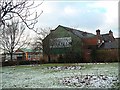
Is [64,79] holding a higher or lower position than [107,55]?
lower

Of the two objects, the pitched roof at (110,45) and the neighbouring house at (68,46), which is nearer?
the neighbouring house at (68,46)

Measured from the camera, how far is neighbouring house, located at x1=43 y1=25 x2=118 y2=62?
150 ft

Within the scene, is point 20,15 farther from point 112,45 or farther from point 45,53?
point 112,45

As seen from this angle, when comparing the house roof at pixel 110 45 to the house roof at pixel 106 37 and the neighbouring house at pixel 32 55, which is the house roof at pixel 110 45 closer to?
the house roof at pixel 106 37

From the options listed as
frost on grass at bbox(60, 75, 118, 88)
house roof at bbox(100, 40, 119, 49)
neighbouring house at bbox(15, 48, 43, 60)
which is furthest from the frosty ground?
house roof at bbox(100, 40, 119, 49)

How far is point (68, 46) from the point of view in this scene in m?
49.3

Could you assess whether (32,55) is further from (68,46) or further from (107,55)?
(107,55)

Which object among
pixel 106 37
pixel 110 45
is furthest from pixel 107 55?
pixel 106 37

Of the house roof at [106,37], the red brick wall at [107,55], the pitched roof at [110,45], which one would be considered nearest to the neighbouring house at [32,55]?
the red brick wall at [107,55]

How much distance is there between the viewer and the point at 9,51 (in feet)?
159

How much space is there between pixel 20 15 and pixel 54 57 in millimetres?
45809

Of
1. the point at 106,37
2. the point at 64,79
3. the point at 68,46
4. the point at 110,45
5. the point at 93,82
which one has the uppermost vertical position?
the point at 106,37

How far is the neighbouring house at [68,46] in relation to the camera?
150 feet

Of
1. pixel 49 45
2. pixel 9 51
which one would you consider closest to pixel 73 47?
pixel 49 45
